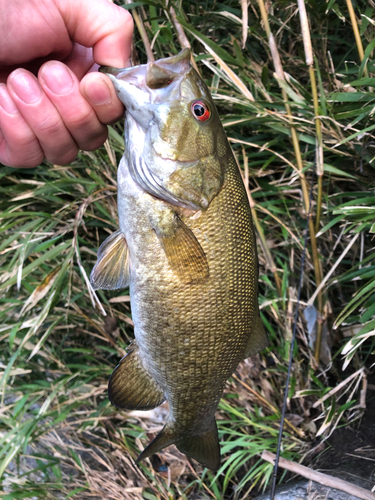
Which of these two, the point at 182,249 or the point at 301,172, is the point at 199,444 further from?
the point at 301,172

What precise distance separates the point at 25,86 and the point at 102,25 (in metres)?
0.34

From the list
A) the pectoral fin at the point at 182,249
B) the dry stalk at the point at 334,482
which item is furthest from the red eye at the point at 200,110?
the dry stalk at the point at 334,482

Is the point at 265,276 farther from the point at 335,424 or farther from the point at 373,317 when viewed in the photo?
the point at 335,424

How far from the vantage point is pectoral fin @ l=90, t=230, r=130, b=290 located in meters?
1.41

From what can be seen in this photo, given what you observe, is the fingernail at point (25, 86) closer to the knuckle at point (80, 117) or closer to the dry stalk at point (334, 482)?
the knuckle at point (80, 117)

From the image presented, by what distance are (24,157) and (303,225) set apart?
166cm

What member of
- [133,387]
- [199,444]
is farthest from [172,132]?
[199,444]

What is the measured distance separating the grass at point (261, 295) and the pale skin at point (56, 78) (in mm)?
803

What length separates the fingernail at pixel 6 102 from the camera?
1416 mm

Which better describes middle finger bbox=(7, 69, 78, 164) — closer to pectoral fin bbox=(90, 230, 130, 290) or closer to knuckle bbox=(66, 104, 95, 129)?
knuckle bbox=(66, 104, 95, 129)

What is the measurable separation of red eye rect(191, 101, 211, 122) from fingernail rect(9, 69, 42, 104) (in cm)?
50

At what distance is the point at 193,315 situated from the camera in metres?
1.38

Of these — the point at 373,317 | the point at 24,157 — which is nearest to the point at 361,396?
the point at 373,317

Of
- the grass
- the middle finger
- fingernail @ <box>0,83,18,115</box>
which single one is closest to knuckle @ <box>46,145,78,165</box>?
the middle finger
